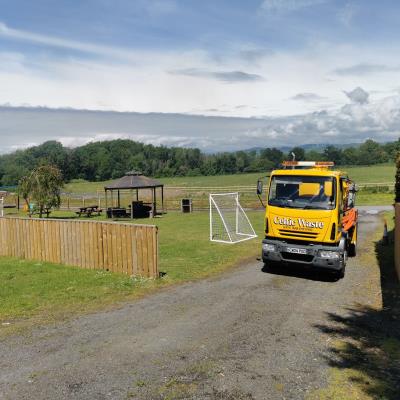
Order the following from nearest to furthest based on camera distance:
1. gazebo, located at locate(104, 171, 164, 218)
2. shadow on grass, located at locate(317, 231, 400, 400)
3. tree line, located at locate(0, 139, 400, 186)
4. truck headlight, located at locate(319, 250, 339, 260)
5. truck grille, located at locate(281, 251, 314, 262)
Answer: shadow on grass, located at locate(317, 231, 400, 400)
truck headlight, located at locate(319, 250, 339, 260)
truck grille, located at locate(281, 251, 314, 262)
gazebo, located at locate(104, 171, 164, 218)
tree line, located at locate(0, 139, 400, 186)

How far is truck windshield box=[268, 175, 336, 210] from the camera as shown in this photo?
37.7ft

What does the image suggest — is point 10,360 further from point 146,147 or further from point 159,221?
point 146,147

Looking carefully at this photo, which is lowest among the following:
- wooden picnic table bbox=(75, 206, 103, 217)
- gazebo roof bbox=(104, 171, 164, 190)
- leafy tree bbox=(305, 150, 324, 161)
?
wooden picnic table bbox=(75, 206, 103, 217)

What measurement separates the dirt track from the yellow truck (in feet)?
4.28

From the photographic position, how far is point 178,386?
18.9 ft

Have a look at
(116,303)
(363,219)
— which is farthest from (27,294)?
(363,219)

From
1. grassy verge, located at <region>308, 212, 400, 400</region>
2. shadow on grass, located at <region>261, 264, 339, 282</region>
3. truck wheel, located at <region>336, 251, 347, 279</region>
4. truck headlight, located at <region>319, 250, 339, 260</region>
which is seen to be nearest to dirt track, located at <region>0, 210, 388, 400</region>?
grassy verge, located at <region>308, 212, 400, 400</region>

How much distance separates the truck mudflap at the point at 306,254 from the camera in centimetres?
1123

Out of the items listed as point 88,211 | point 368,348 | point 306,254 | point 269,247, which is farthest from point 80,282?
point 88,211

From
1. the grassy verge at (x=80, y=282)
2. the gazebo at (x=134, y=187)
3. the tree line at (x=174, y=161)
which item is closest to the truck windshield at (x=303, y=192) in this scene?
the grassy verge at (x=80, y=282)

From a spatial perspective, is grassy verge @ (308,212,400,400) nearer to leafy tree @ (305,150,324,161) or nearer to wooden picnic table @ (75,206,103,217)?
wooden picnic table @ (75,206,103,217)

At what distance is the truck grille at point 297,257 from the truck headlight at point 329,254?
1.05 feet

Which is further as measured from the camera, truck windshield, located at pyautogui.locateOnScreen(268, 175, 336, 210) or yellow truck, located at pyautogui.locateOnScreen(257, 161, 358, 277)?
truck windshield, located at pyautogui.locateOnScreen(268, 175, 336, 210)

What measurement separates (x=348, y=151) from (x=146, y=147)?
8748cm
